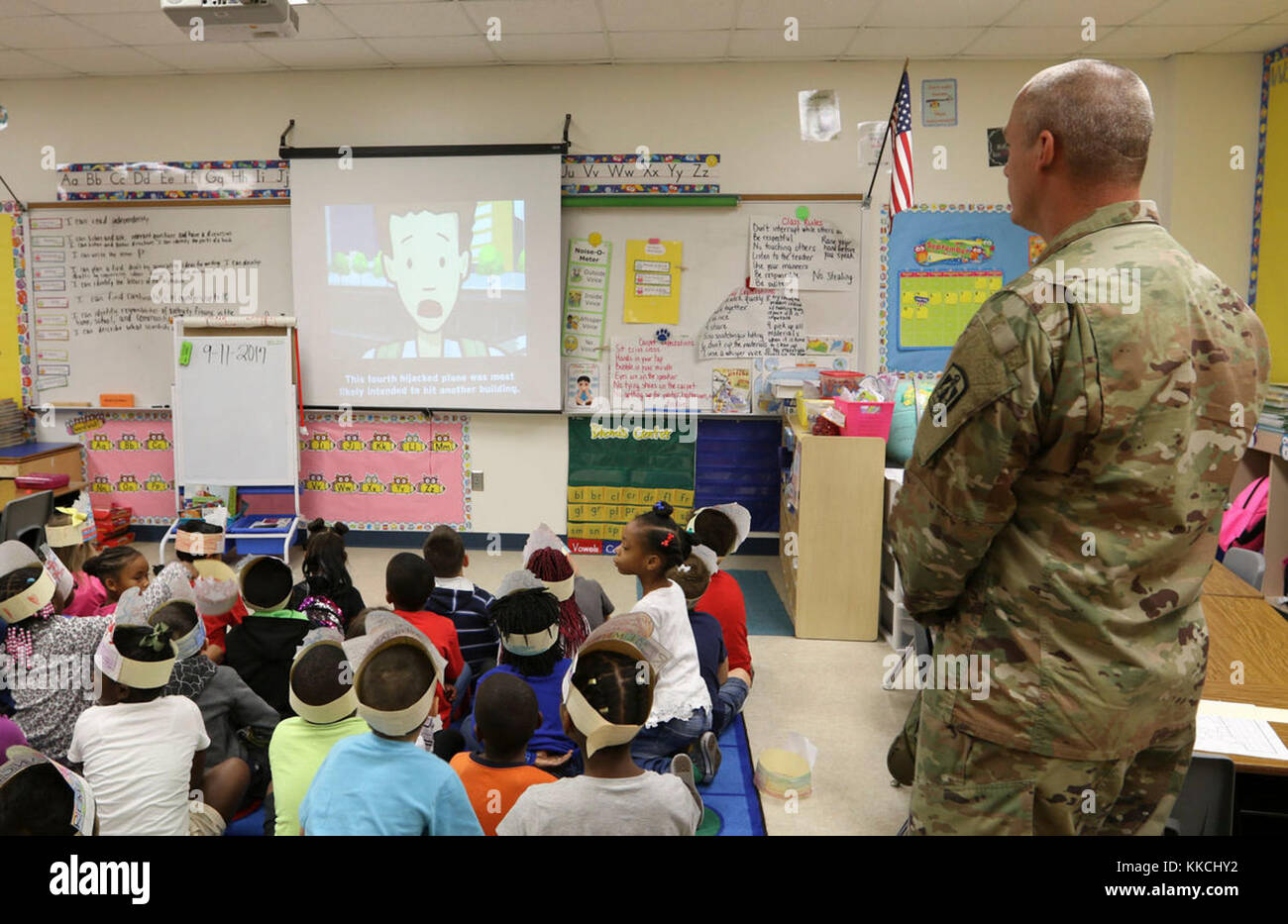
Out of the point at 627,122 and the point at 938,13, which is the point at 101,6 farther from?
the point at 938,13

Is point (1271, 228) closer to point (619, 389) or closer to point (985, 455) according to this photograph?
point (619, 389)

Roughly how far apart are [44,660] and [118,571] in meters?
0.72

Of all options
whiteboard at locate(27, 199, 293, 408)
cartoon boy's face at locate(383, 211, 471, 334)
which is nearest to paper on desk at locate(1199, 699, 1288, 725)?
cartoon boy's face at locate(383, 211, 471, 334)

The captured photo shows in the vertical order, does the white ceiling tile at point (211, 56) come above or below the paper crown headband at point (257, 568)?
above

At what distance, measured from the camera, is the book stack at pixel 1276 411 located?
3922 millimetres

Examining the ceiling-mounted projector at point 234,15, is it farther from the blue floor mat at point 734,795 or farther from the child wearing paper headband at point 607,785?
the blue floor mat at point 734,795

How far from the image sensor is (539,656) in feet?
7.32

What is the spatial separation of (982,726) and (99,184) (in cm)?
600

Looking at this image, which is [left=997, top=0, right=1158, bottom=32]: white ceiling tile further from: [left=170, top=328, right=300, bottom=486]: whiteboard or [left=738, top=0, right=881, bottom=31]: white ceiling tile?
[left=170, top=328, right=300, bottom=486]: whiteboard

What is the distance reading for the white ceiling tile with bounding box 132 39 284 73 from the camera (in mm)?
4613

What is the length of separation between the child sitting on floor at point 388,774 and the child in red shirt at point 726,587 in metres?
1.58

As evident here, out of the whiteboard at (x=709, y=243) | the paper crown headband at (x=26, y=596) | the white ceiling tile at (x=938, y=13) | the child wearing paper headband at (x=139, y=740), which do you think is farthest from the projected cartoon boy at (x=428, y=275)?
the child wearing paper headband at (x=139, y=740)

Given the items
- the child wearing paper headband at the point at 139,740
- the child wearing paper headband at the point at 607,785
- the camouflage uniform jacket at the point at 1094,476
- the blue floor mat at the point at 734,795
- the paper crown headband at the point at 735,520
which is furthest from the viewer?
the paper crown headband at the point at 735,520

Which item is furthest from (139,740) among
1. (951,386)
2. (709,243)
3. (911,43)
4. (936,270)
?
(911,43)
